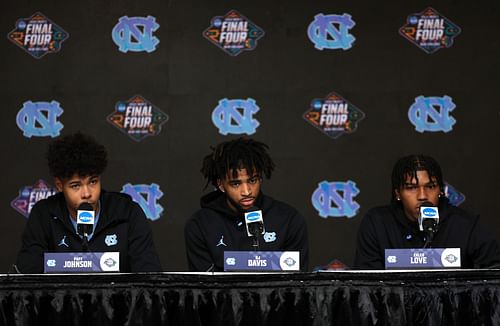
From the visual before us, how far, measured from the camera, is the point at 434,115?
210 inches

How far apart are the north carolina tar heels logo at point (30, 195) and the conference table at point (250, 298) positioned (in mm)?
2700

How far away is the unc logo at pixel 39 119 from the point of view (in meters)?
5.41

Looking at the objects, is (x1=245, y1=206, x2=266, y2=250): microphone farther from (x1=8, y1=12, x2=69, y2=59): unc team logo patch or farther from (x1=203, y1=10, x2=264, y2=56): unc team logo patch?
(x1=8, y1=12, x2=69, y2=59): unc team logo patch

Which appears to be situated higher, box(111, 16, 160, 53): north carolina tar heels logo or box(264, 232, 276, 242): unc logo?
box(111, 16, 160, 53): north carolina tar heels logo

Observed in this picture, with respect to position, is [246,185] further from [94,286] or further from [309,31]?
[309,31]

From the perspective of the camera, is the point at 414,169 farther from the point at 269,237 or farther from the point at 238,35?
the point at 238,35

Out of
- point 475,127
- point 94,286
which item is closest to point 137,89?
point 475,127

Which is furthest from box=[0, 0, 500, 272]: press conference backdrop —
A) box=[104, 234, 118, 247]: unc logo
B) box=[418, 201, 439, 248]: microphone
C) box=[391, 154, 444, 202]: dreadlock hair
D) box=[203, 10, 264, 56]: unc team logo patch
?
box=[418, 201, 439, 248]: microphone

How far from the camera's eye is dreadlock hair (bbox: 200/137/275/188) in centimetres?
390

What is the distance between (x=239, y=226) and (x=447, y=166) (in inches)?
74.2

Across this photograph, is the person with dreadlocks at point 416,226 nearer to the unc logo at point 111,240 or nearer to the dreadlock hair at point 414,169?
the dreadlock hair at point 414,169

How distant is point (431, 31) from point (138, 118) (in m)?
1.94

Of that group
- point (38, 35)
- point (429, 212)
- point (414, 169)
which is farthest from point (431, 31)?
point (38, 35)

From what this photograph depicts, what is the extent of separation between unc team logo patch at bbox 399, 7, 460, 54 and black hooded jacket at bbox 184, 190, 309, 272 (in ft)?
6.26
